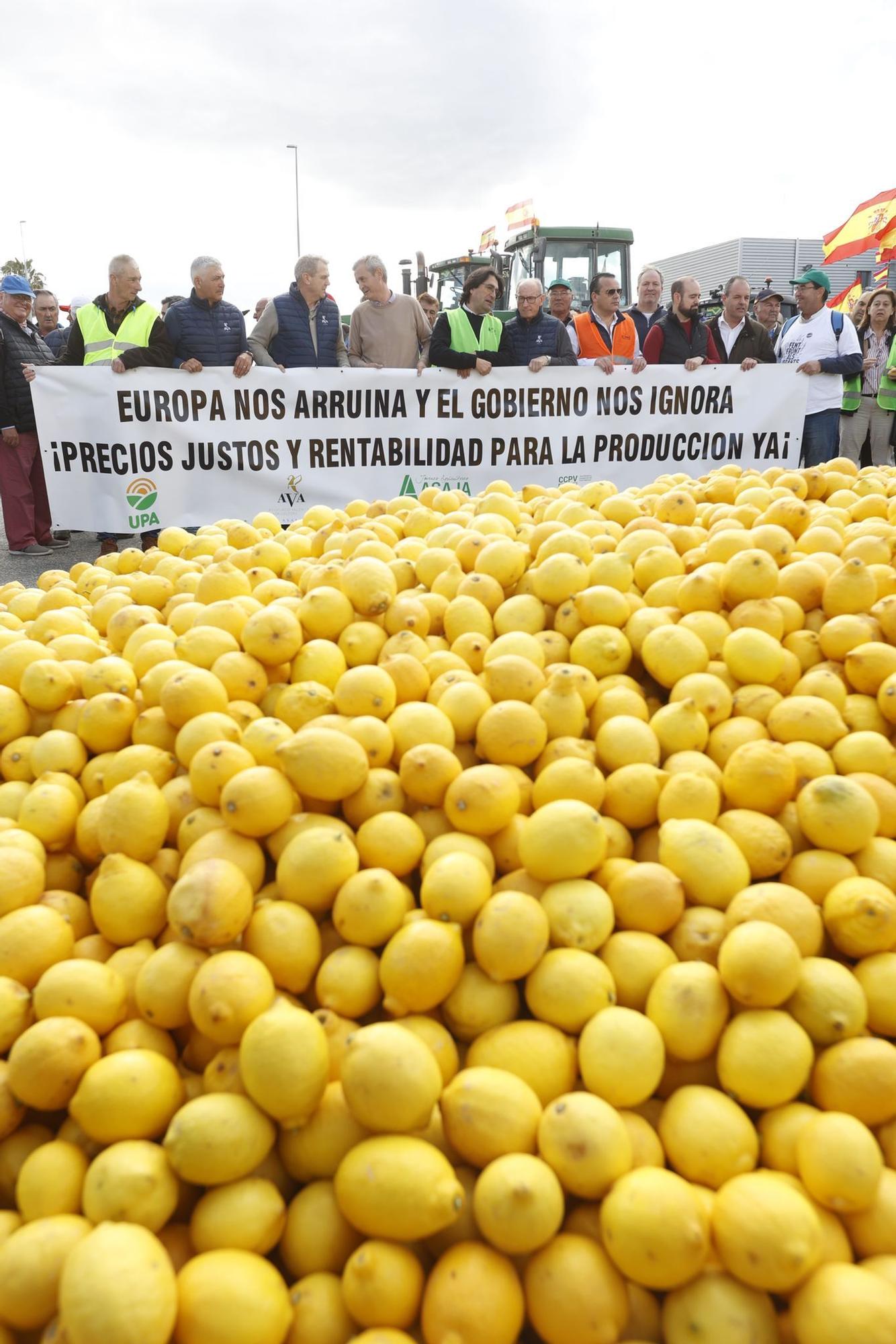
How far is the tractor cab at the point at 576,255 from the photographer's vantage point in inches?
612

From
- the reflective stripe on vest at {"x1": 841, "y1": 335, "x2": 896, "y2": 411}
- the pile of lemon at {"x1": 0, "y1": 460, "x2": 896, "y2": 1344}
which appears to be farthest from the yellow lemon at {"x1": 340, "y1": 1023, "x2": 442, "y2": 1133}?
the reflective stripe on vest at {"x1": 841, "y1": 335, "x2": 896, "y2": 411}

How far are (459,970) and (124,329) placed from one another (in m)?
7.10

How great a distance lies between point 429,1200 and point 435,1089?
148 millimetres

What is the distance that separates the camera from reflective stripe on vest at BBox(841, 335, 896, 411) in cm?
893

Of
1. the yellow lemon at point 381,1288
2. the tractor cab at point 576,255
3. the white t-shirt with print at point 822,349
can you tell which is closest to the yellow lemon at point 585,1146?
the yellow lemon at point 381,1288

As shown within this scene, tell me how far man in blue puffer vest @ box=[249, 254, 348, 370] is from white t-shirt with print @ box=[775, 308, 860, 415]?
4.61m

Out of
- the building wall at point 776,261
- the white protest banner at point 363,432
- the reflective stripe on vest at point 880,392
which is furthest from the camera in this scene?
the building wall at point 776,261

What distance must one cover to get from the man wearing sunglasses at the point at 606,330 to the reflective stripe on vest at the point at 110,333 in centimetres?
391

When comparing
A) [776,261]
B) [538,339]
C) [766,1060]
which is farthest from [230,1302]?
[776,261]

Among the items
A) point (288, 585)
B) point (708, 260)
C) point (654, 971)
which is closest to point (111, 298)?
point (288, 585)

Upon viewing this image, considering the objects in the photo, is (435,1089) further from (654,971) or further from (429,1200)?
(654,971)

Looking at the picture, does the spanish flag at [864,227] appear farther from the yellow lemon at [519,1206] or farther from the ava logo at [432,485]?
the yellow lemon at [519,1206]

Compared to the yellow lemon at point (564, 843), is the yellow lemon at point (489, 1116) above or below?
below

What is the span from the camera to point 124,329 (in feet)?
23.2
